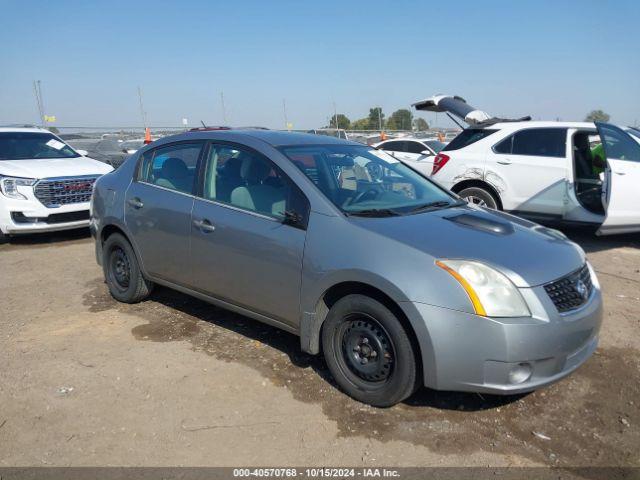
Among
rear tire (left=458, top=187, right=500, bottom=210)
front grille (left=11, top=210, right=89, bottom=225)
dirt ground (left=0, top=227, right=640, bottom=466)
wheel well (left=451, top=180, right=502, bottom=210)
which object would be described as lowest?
dirt ground (left=0, top=227, right=640, bottom=466)

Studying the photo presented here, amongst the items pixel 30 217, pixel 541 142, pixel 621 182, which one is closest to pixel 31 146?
pixel 30 217

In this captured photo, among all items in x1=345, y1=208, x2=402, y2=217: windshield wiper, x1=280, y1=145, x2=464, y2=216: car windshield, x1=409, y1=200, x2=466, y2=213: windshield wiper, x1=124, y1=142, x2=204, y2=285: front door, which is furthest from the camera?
x1=124, y1=142, x2=204, y2=285: front door

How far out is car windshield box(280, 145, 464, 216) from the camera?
3.66m

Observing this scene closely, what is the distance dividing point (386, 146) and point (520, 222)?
409 inches

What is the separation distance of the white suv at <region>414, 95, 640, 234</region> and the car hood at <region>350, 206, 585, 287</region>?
3.97 metres

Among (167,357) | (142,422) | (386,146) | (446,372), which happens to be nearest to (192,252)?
(167,357)

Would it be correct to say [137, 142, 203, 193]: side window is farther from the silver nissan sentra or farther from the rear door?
the rear door

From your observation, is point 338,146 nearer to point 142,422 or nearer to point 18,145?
point 142,422

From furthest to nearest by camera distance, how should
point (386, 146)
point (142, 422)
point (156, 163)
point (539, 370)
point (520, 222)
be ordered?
point (386, 146), point (156, 163), point (520, 222), point (142, 422), point (539, 370)

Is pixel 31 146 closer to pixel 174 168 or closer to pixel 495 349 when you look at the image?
pixel 174 168

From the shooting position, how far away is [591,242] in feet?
26.0

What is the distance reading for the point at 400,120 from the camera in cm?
4309

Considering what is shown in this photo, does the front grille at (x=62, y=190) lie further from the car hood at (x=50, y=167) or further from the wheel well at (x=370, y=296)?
the wheel well at (x=370, y=296)

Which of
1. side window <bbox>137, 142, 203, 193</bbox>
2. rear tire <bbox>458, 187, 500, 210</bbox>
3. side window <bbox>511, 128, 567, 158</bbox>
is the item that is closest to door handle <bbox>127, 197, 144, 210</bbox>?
side window <bbox>137, 142, 203, 193</bbox>
